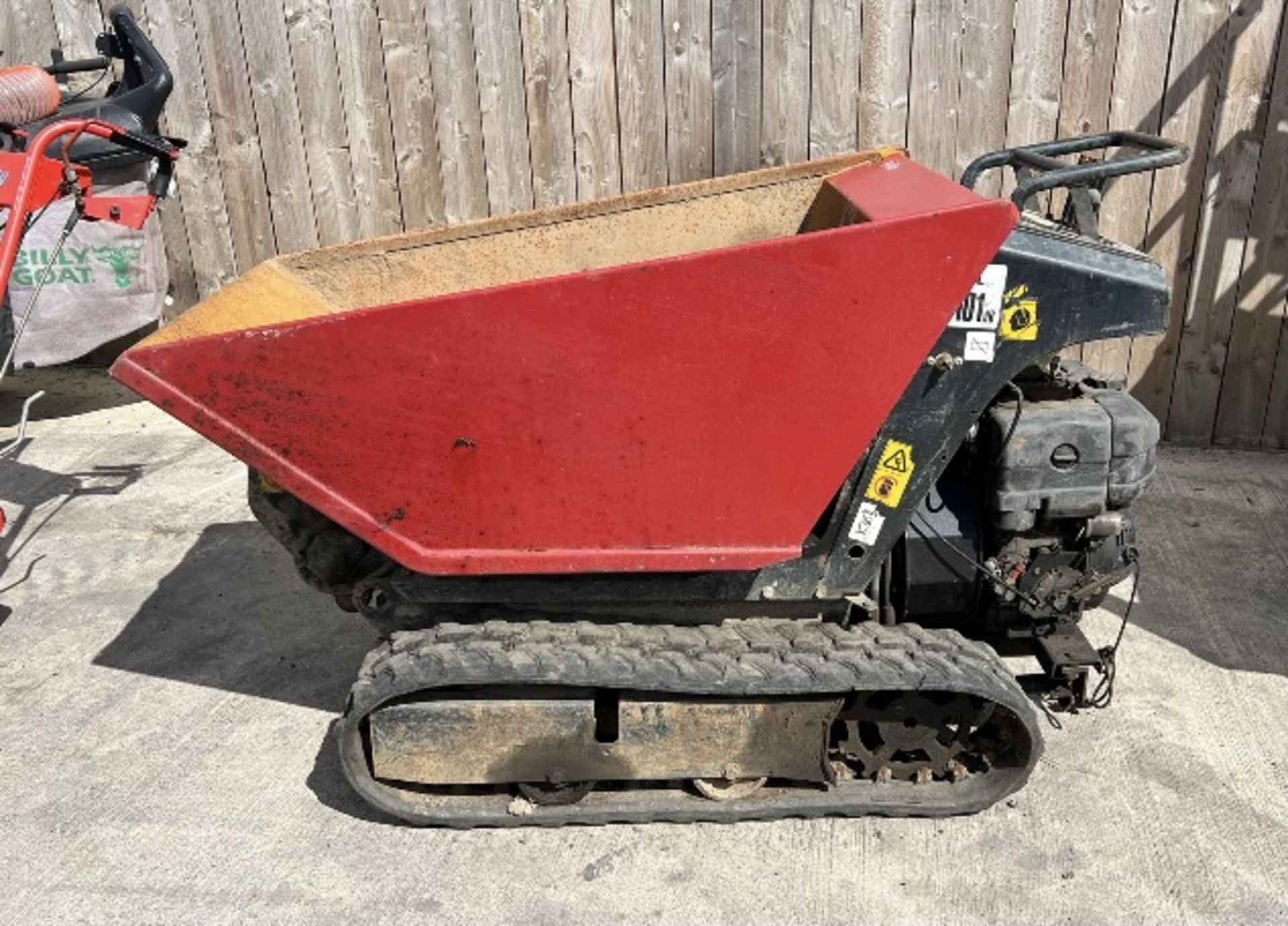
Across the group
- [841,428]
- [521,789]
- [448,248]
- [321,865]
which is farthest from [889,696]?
[448,248]

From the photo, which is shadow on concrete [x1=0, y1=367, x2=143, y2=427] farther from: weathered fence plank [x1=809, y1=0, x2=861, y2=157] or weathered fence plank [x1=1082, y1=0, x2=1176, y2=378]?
weathered fence plank [x1=1082, y1=0, x2=1176, y2=378]

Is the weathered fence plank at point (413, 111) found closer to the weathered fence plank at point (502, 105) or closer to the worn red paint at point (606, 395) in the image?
the weathered fence plank at point (502, 105)

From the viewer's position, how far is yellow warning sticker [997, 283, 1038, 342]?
2686mm

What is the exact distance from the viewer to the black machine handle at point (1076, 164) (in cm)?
278

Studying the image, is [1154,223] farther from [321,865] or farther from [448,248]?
[321,865]

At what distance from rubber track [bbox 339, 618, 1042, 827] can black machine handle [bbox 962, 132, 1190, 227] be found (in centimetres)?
112

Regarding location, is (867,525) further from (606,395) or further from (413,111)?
(413,111)

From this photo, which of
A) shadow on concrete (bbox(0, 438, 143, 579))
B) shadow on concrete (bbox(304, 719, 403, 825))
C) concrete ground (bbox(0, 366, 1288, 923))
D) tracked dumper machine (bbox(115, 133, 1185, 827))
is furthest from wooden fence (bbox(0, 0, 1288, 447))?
shadow on concrete (bbox(304, 719, 403, 825))

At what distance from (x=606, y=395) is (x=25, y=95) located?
278 cm

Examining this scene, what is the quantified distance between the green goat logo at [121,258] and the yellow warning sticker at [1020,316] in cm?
441

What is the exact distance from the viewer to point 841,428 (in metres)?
2.72

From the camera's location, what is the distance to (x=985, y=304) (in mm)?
2682

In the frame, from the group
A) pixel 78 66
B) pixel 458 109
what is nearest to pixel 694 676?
pixel 458 109

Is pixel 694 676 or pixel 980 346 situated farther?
pixel 694 676
